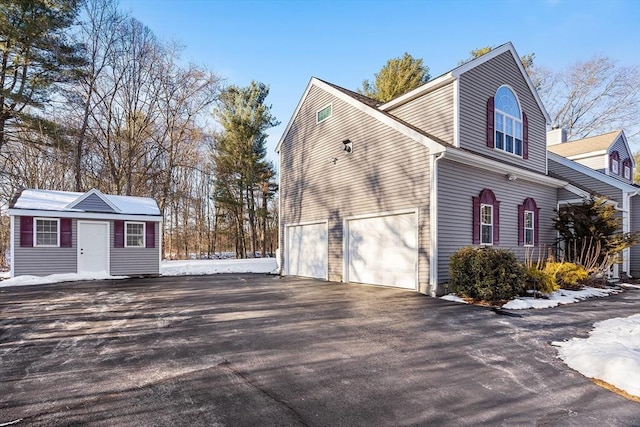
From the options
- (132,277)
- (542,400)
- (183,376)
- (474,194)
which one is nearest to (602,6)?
(474,194)

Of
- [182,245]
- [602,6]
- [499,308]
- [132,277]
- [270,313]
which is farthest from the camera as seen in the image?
[182,245]

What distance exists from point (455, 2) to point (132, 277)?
1533 cm

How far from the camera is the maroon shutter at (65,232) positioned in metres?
12.3

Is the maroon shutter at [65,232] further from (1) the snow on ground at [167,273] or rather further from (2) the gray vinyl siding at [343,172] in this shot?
(2) the gray vinyl siding at [343,172]

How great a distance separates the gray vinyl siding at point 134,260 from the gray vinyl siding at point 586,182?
16.6m

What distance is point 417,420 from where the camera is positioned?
2613mm

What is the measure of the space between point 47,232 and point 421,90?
13.5 metres

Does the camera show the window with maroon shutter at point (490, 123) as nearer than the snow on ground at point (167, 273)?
Yes

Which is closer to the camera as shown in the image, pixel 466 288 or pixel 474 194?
pixel 466 288

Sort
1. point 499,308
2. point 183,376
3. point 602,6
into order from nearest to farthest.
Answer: point 183,376, point 499,308, point 602,6

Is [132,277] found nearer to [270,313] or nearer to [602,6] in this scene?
[270,313]

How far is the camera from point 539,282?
776 centimetres

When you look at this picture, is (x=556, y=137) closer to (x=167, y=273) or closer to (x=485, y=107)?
(x=485, y=107)

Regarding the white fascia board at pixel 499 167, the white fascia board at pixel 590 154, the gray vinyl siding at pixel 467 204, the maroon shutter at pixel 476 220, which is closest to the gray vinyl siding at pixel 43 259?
the gray vinyl siding at pixel 467 204
